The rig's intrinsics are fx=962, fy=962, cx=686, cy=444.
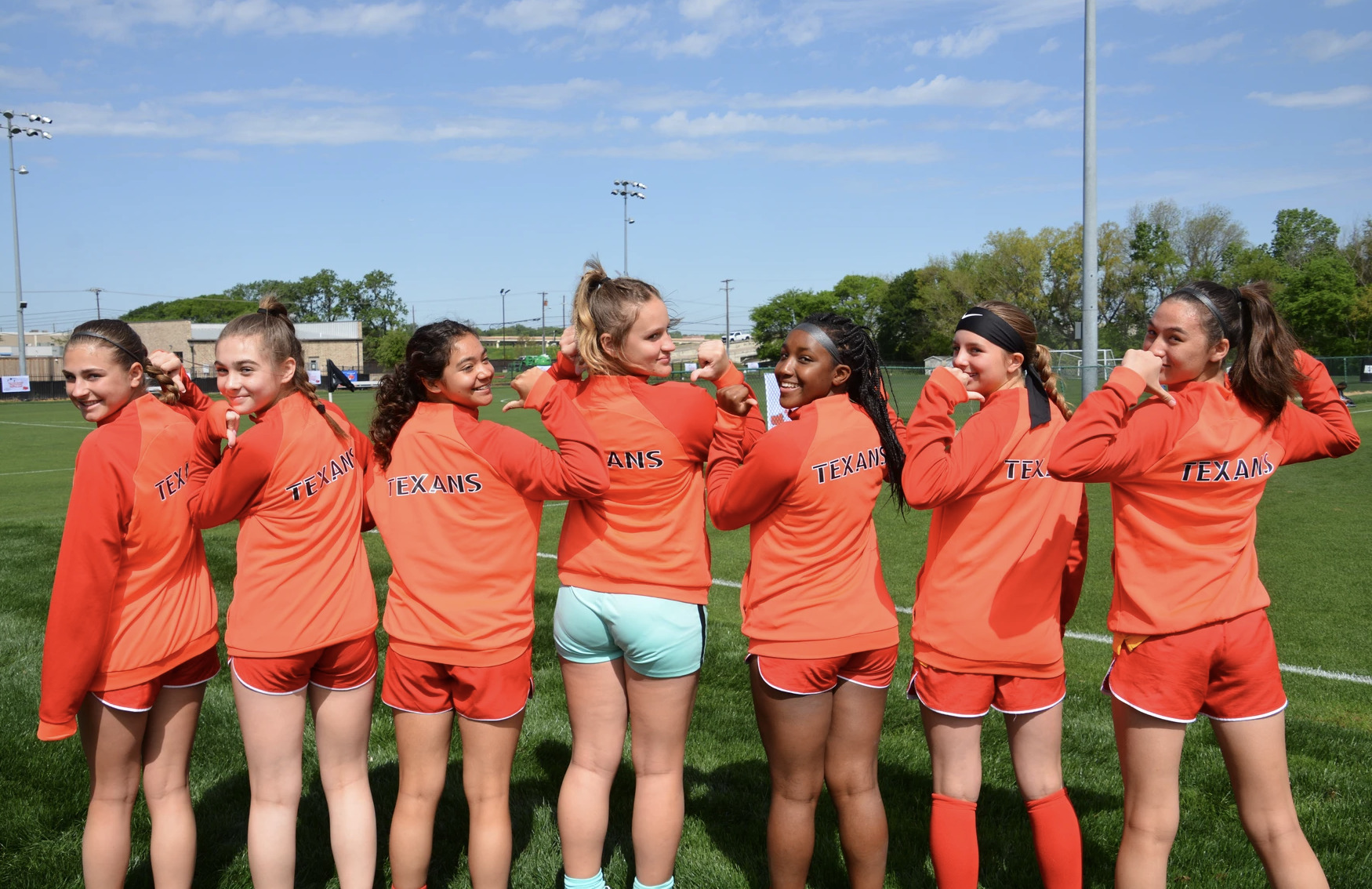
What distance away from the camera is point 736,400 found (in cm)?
308

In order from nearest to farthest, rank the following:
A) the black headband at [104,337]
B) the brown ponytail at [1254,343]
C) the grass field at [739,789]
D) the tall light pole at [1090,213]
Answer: the brown ponytail at [1254,343] < the black headband at [104,337] < the grass field at [739,789] < the tall light pole at [1090,213]

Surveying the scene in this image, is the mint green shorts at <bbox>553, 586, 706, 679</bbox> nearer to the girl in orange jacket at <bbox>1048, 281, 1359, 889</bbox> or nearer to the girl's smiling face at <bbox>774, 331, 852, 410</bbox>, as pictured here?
the girl's smiling face at <bbox>774, 331, 852, 410</bbox>

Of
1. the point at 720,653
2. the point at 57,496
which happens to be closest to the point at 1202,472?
Answer: the point at 720,653

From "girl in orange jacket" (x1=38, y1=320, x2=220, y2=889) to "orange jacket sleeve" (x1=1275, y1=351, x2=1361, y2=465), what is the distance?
3.46m

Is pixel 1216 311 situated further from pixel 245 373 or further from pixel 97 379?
pixel 97 379

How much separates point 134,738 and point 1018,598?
2.81 m

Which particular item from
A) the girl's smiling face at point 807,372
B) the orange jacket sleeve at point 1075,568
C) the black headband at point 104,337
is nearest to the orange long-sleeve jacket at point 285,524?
the black headband at point 104,337

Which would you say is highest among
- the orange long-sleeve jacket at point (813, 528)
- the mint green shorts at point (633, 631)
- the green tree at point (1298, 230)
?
the green tree at point (1298, 230)

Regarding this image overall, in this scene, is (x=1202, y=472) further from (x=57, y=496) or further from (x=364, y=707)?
(x=57, y=496)

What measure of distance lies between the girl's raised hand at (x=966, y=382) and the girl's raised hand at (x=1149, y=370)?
45cm

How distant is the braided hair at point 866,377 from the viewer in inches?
121

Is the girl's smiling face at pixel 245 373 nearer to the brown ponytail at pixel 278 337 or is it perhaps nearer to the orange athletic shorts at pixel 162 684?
the brown ponytail at pixel 278 337

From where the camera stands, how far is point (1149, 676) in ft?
9.02

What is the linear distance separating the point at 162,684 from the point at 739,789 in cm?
250
